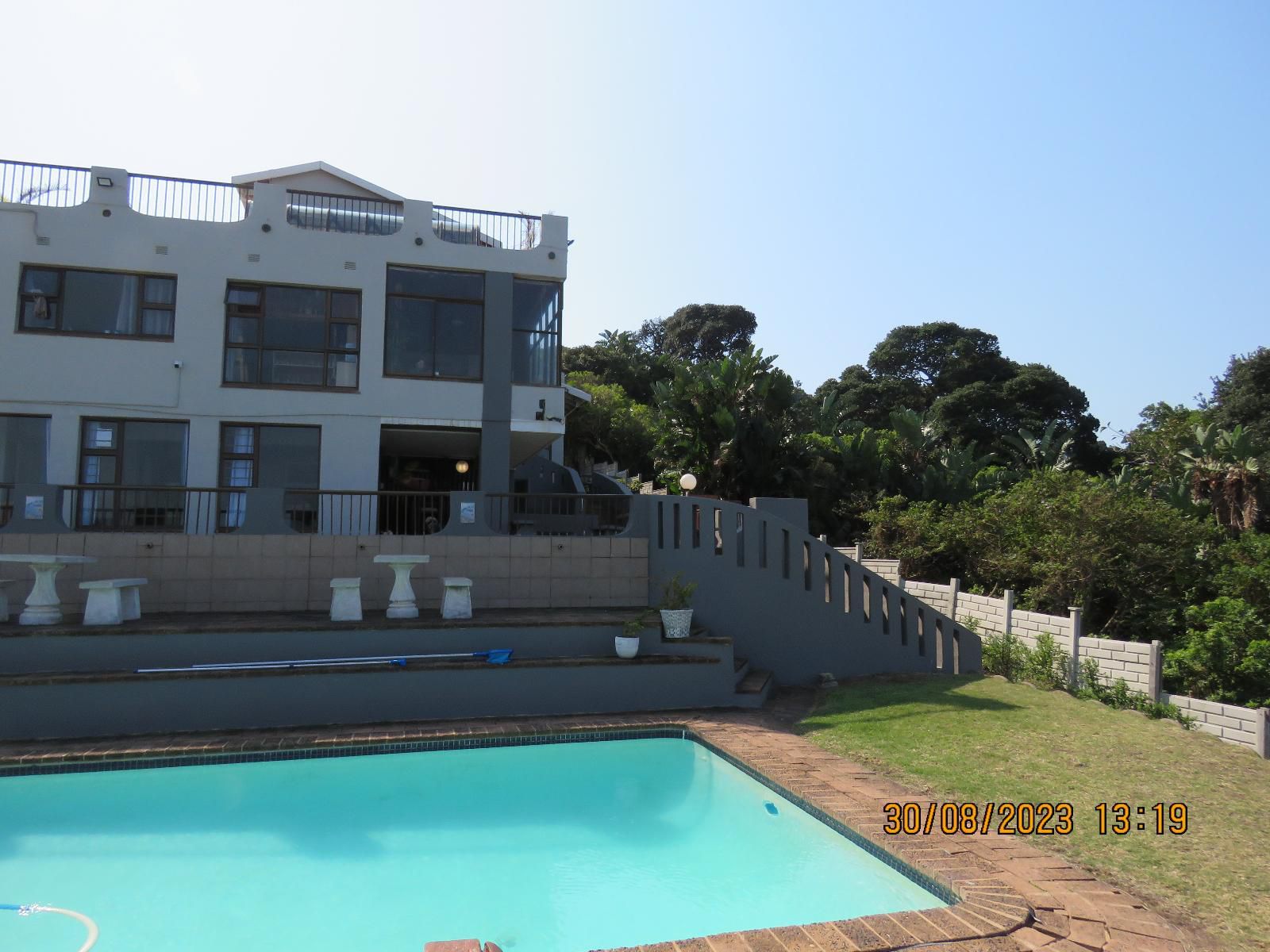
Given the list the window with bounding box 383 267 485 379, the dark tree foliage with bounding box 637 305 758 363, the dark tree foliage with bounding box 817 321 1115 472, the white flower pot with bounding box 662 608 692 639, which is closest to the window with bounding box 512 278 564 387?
the window with bounding box 383 267 485 379

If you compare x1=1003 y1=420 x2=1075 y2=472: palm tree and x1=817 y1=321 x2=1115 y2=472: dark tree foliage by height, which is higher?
x1=817 y1=321 x2=1115 y2=472: dark tree foliage

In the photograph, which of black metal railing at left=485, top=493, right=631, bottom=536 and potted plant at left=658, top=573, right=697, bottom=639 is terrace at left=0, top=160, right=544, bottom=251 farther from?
potted plant at left=658, top=573, right=697, bottom=639

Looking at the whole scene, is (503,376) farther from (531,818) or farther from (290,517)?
(531,818)

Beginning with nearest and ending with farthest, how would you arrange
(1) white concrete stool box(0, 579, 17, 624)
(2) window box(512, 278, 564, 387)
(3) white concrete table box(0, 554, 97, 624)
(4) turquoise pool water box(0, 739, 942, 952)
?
(4) turquoise pool water box(0, 739, 942, 952)
(3) white concrete table box(0, 554, 97, 624)
(1) white concrete stool box(0, 579, 17, 624)
(2) window box(512, 278, 564, 387)

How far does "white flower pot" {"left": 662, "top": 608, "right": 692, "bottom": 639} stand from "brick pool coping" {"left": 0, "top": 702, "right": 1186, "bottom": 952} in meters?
1.56

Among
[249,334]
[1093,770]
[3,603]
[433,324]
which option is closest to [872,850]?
[1093,770]

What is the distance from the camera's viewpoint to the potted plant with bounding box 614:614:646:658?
34.9 ft

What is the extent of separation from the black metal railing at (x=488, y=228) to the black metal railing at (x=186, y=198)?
3.47m

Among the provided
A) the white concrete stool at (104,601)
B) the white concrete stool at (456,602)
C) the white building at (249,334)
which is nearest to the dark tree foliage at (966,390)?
the white building at (249,334)

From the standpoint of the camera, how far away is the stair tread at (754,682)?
10773 mm

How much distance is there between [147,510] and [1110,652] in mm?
14153

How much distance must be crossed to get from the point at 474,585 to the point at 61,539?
554cm

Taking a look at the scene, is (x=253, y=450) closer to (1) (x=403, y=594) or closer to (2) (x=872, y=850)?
(1) (x=403, y=594)

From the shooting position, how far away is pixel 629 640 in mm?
10633
